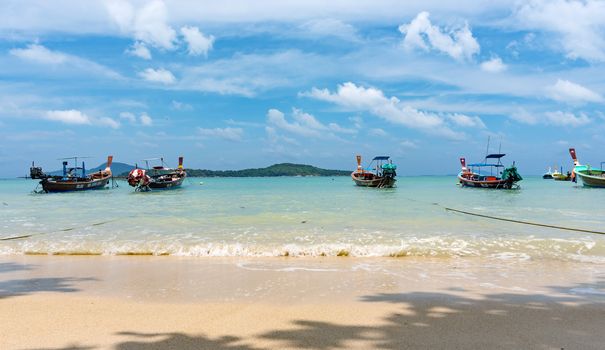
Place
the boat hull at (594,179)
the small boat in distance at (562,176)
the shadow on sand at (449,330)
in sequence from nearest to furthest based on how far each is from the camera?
the shadow on sand at (449,330) → the boat hull at (594,179) → the small boat in distance at (562,176)

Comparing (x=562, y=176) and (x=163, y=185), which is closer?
(x=163, y=185)

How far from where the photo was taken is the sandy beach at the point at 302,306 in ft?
13.2

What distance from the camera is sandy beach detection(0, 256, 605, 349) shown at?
13.2 ft

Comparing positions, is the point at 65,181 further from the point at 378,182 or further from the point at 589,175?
the point at 589,175

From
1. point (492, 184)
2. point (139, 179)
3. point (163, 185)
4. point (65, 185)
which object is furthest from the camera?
point (163, 185)

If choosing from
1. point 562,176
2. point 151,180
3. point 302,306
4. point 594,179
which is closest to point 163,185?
point 151,180

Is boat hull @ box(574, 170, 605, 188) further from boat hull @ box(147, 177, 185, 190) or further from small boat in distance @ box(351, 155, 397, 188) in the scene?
boat hull @ box(147, 177, 185, 190)

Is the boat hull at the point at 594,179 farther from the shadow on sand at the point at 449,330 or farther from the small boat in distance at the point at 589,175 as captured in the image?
the shadow on sand at the point at 449,330

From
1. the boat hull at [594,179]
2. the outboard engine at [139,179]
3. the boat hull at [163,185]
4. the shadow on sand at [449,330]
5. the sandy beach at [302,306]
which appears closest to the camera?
the shadow on sand at [449,330]

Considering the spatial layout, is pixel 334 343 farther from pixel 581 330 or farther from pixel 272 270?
pixel 272 270

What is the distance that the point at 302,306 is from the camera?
17.3 ft

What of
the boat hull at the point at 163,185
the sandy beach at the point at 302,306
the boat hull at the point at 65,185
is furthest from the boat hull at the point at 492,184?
the boat hull at the point at 65,185

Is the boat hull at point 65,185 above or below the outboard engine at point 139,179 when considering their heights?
below

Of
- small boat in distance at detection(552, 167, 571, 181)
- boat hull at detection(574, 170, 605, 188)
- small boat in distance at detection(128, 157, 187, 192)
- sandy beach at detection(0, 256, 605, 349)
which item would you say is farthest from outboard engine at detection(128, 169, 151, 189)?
small boat in distance at detection(552, 167, 571, 181)
